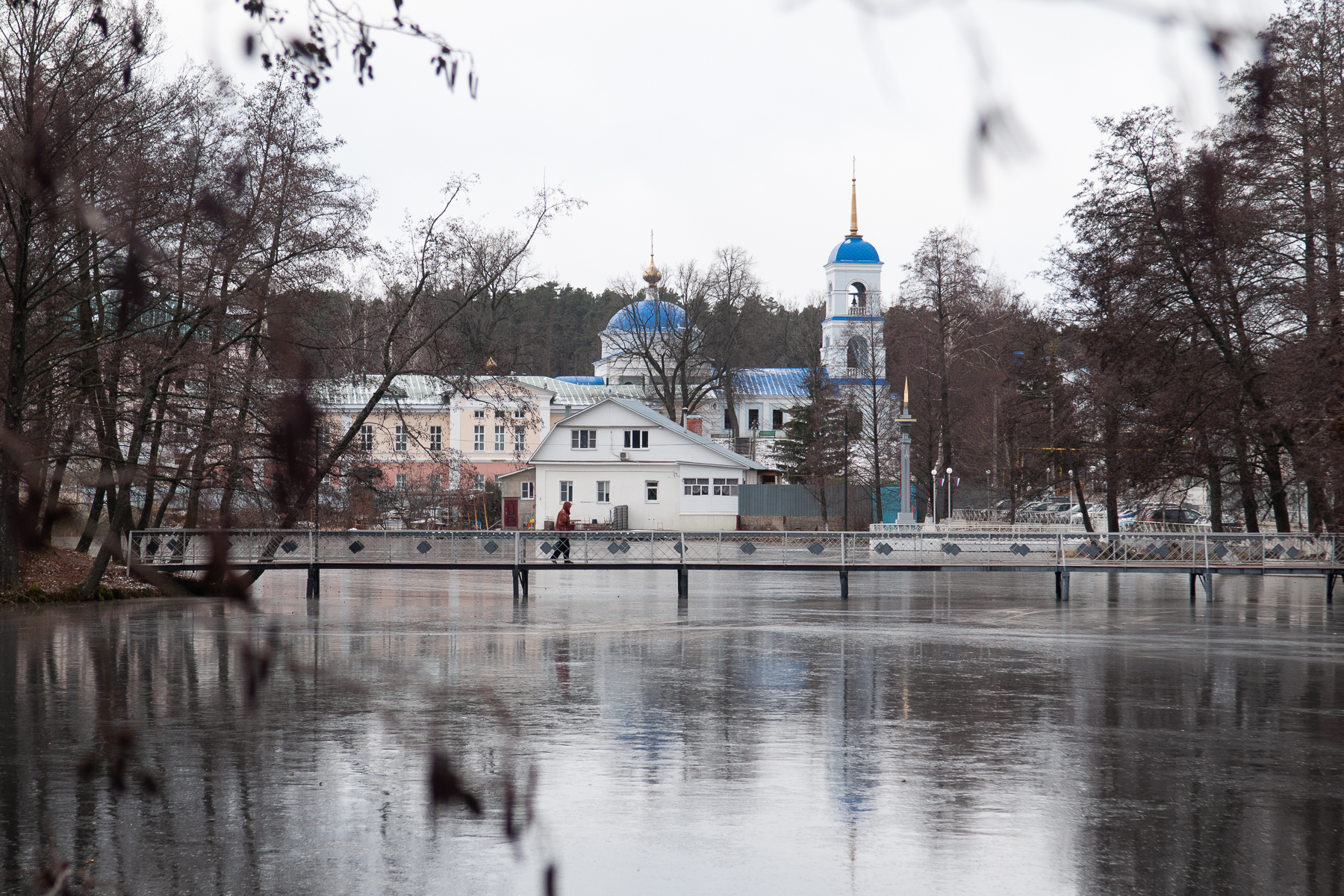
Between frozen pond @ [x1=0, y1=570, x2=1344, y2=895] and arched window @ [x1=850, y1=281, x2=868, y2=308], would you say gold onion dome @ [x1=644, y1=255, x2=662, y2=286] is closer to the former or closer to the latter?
arched window @ [x1=850, y1=281, x2=868, y2=308]

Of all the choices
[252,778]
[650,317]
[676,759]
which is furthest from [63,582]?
[650,317]

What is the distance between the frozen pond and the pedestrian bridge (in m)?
7.28

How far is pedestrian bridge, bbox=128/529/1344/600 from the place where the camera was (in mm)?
25938

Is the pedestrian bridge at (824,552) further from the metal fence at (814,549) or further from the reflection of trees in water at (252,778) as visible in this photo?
the reflection of trees in water at (252,778)

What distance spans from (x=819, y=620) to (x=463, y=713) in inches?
443

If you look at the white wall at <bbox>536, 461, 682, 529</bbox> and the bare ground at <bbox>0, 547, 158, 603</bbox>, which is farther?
the white wall at <bbox>536, 461, 682, 529</bbox>

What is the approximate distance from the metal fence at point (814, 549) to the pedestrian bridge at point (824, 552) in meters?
0.02

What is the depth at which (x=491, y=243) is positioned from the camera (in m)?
28.7

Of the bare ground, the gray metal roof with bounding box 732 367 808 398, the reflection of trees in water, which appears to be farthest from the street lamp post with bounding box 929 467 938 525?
the reflection of trees in water

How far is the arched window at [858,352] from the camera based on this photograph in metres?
59.2

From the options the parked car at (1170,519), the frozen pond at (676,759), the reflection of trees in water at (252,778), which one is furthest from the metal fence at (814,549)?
the parked car at (1170,519)

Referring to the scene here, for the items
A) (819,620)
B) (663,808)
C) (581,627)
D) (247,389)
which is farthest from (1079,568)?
(663,808)

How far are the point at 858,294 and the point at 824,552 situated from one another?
53808 millimetres

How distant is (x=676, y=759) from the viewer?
903 cm
